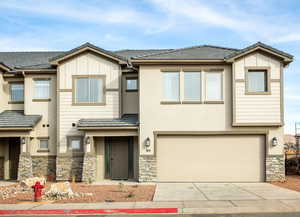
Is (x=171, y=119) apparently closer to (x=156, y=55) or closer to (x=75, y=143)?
(x=156, y=55)

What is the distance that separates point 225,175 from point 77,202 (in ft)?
28.3

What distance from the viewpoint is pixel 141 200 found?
12992 millimetres

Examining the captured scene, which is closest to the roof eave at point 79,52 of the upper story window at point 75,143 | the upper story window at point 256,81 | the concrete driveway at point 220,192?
the upper story window at point 75,143

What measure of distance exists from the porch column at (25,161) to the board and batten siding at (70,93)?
5.60 feet

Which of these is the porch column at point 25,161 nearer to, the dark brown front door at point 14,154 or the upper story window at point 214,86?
the dark brown front door at point 14,154

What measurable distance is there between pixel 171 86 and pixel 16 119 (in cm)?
860

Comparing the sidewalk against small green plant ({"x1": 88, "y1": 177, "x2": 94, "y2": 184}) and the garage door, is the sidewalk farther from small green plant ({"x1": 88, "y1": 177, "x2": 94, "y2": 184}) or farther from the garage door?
the garage door

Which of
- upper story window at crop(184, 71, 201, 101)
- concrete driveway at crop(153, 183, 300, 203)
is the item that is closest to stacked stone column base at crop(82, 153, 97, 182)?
concrete driveway at crop(153, 183, 300, 203)

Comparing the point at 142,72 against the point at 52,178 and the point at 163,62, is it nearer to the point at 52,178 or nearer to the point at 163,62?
the point at 163,62

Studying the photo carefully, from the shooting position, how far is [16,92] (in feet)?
70.6

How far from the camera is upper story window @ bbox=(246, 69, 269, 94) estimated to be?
18.5 m

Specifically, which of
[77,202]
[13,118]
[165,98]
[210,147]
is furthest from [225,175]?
[13,118]

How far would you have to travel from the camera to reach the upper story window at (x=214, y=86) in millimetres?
18672

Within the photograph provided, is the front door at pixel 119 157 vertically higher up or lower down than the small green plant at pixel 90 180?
higher up
